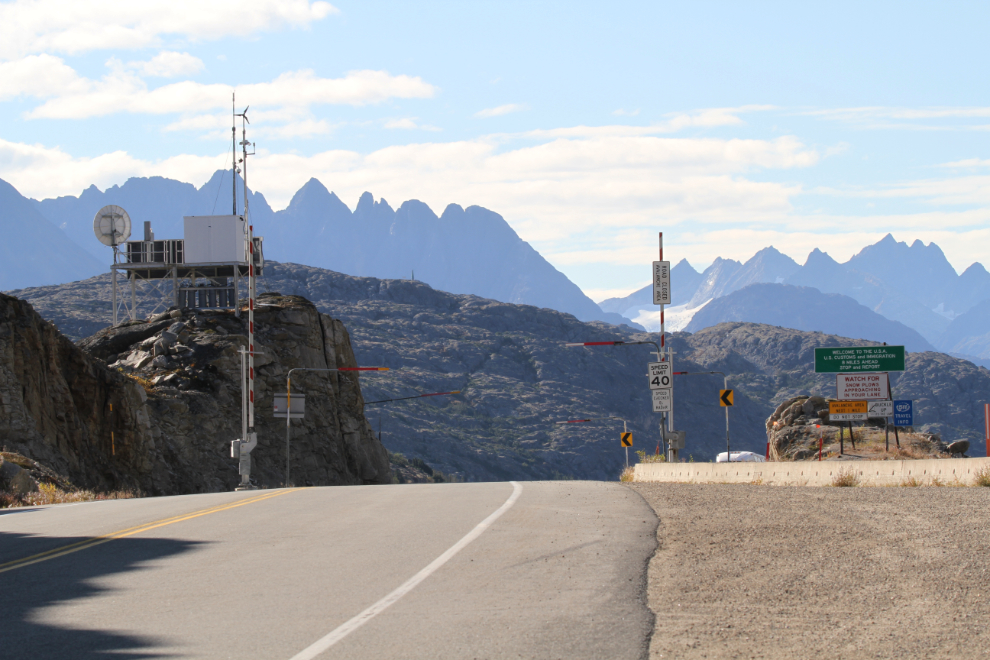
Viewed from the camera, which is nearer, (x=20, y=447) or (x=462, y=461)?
(x=20, y=447)

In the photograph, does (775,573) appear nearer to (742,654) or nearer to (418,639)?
(742,654)

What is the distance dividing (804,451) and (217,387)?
26780 millimetres

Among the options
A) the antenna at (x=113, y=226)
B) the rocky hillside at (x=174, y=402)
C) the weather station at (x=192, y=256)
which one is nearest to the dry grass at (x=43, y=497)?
the rocky hillside at (x=174, y=402)

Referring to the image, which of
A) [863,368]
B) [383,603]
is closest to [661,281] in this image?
[863,368]

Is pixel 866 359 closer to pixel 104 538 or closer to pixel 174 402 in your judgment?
pixel 104 538

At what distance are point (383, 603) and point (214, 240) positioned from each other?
55.1 meters

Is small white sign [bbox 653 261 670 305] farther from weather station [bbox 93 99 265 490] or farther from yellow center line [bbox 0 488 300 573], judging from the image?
weather station [bbox 93 99 265 490]

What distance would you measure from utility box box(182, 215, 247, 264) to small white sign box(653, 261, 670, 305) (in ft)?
121

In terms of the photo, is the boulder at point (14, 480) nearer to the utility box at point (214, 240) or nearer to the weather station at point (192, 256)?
the weather station at point (192, 256)

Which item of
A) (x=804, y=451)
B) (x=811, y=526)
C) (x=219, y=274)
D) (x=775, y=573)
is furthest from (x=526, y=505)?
(x=219, y=274)

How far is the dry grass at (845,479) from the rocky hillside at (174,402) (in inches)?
872

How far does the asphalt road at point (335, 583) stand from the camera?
636 centimetres

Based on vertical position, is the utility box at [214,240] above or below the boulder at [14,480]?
above

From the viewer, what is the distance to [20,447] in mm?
28484
